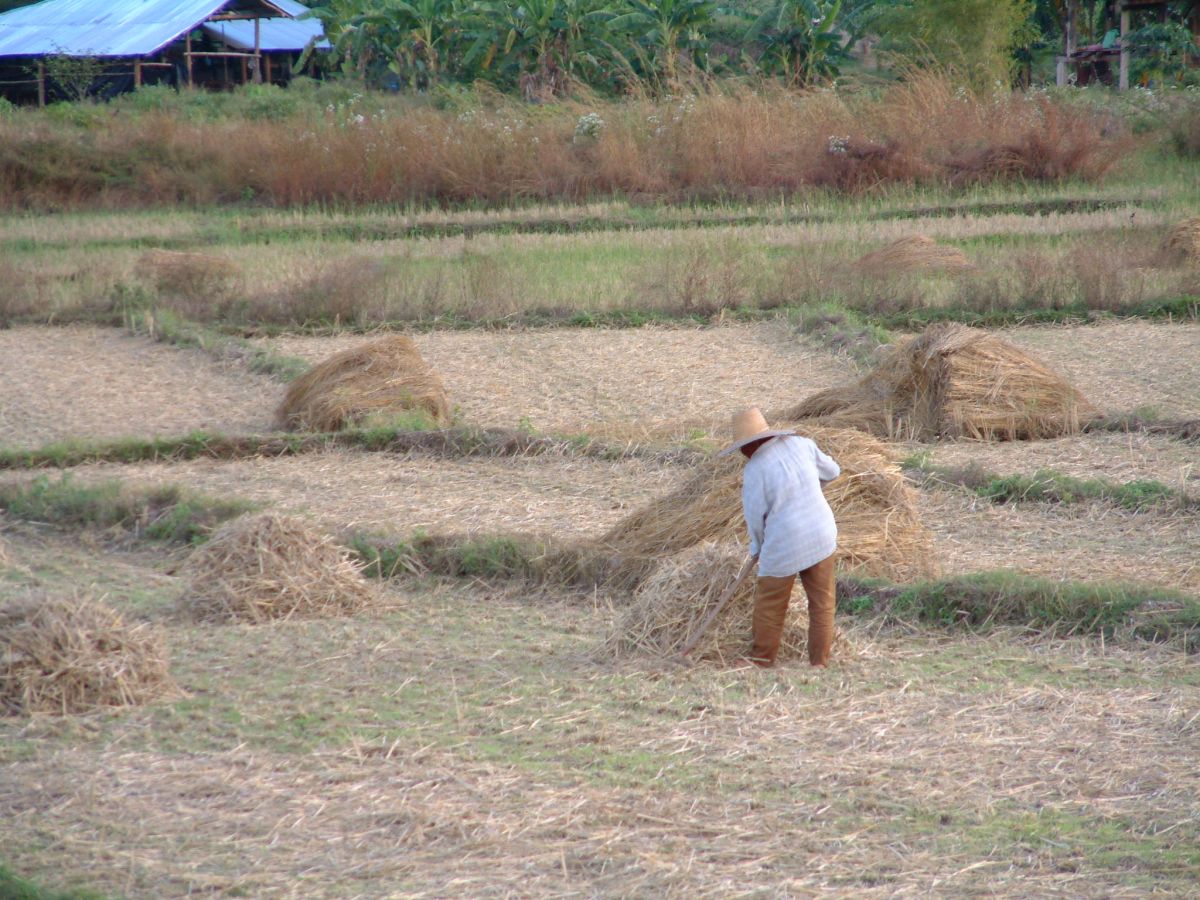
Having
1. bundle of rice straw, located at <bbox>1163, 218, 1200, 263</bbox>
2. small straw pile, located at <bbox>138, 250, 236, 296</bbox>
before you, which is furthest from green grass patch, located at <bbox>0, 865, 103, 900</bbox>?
bundle of rice straw, located at <bbox>1163, 218, 1200, 263</bbox>


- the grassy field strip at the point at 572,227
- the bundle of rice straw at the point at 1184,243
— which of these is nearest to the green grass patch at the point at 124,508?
the grassy field strip at the point at 572,227

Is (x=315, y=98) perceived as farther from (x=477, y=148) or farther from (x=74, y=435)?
(x=74, y=435)

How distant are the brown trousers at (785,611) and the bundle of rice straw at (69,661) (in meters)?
2.14

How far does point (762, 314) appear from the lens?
13539mm

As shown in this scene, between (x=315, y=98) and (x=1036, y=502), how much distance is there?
25.0 metres

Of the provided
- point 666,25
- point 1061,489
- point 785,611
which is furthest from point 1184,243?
point 666,25

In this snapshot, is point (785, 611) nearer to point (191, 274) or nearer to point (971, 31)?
point (191, 274)

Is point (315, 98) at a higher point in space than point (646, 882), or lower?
higher

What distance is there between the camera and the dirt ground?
32.4 ft

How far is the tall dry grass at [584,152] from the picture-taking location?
21438 millimetres

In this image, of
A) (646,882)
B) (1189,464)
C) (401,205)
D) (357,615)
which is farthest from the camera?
(401,205)

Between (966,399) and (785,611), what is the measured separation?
4234mm

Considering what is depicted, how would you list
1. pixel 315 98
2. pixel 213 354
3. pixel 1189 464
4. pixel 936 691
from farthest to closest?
pixel 315 98
pixel 213 354
pixel 1189 464
pixel 936 691

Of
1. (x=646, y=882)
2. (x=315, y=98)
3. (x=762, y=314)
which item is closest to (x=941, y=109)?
(x=762, y=314)
